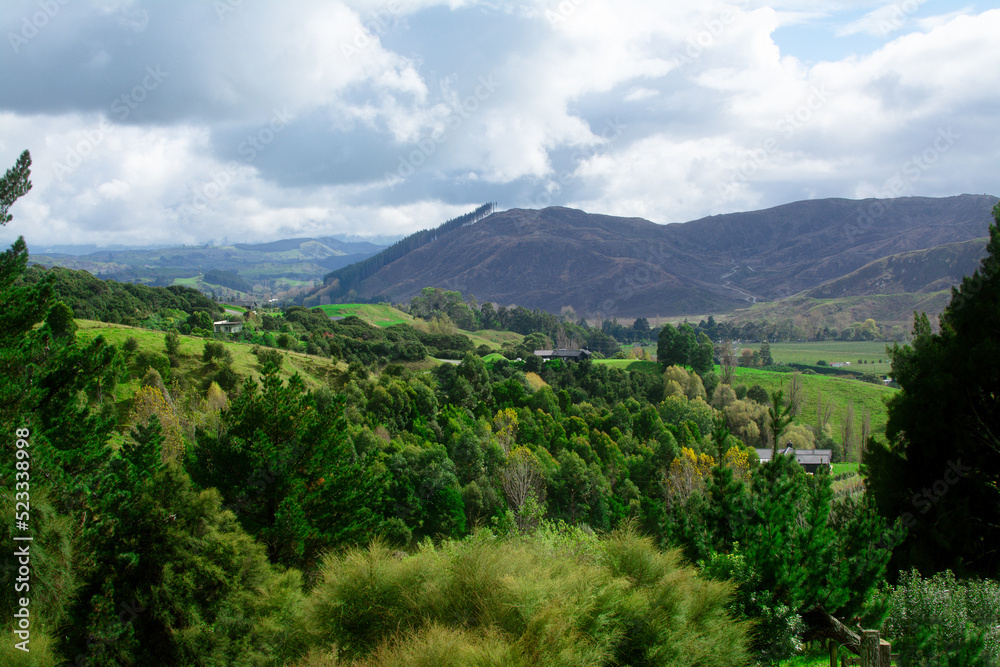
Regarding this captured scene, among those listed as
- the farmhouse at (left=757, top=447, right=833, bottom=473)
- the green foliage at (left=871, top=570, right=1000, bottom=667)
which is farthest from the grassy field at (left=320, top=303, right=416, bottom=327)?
the green foliage at (left=871, top=570, right=1000, bottom=667)

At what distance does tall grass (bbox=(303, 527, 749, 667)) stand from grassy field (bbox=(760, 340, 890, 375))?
10247cm

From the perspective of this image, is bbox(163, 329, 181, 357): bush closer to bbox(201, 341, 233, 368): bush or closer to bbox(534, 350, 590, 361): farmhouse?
bbox(201, 341, 233, 368): bush

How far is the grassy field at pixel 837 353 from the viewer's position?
10356 cm

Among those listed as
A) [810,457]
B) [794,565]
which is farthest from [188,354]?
[810,457]

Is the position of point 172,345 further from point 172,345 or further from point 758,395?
point 758,395

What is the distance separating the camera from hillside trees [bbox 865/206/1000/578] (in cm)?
1374

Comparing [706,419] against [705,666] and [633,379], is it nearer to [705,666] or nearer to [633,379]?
[633,379]

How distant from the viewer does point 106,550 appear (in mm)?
11875

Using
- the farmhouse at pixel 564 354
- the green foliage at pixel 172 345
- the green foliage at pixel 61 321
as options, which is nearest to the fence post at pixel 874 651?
the green foliage at pixel 61 321

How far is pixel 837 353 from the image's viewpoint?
4823 inches

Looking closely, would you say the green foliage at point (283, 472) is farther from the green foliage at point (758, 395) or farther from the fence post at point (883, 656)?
the green foliage at point (758, 395)

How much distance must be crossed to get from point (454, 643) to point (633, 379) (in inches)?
2598

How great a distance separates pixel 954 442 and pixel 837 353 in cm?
12384

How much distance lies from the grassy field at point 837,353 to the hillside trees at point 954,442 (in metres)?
93.3
